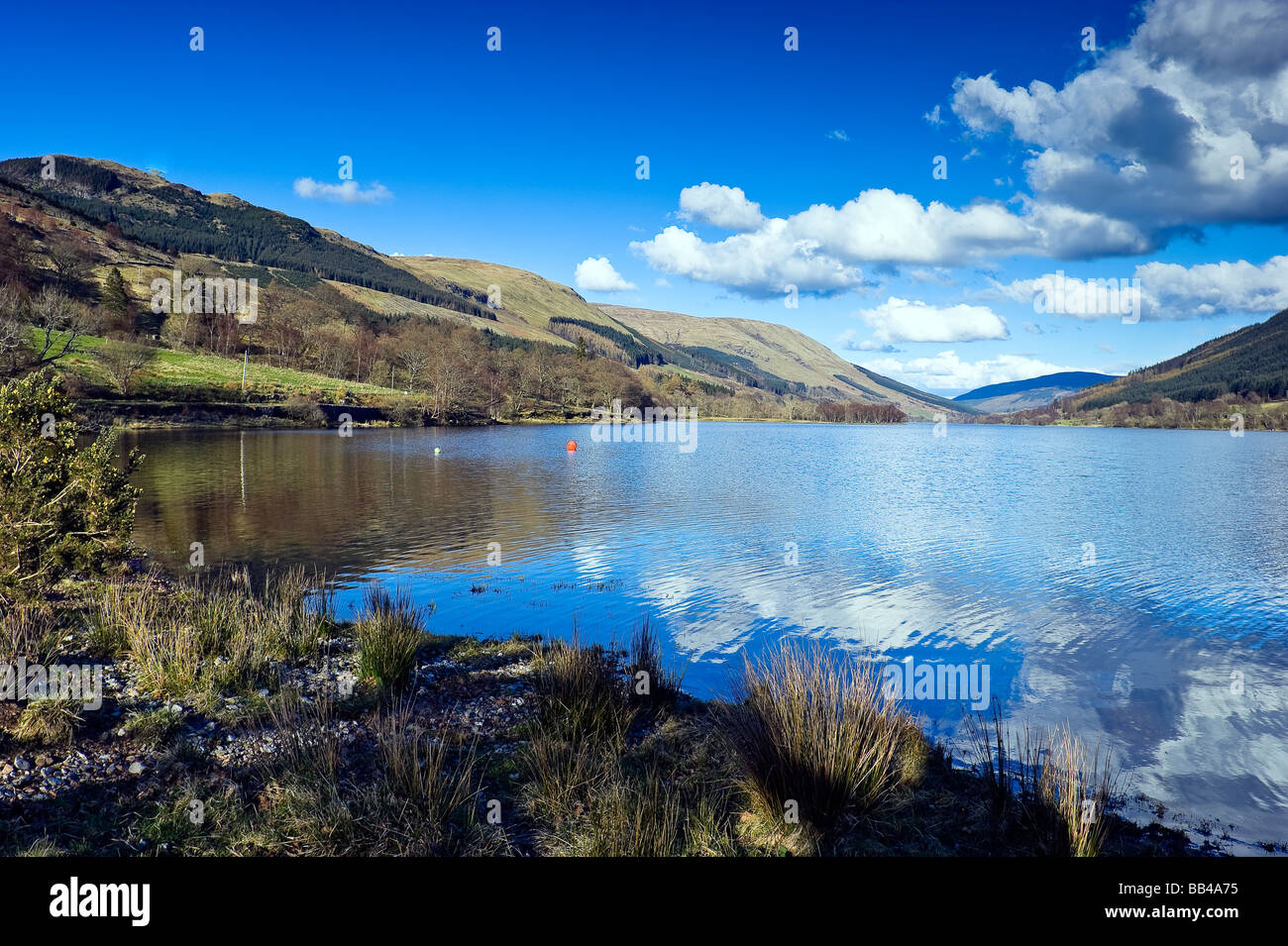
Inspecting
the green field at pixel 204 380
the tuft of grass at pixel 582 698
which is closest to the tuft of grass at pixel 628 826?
the tuft of grass at pixel 582 698

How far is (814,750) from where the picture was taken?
5.61 m

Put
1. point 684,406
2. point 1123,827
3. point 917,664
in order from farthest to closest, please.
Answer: point 684,406 → point 917,664 → point 1123,827

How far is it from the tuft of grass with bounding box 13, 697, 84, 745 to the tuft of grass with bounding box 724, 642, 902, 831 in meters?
6.24

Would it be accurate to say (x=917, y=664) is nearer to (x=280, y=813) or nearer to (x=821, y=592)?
(x=821, y=592)

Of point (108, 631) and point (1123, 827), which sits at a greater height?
→ point (108, 631)

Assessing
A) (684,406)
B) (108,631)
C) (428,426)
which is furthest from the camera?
(684,406)

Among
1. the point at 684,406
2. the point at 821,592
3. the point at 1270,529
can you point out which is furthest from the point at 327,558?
the point at 684,406

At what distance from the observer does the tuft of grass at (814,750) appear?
5.46m

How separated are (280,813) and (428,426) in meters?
85.1

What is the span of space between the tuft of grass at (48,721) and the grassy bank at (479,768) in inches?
0.8

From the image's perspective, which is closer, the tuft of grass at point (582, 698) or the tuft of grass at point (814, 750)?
the tuft of grass at point (814, 750)

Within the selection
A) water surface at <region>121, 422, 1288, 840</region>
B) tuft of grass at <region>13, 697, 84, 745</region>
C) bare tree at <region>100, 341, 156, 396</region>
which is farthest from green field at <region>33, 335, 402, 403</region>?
tuft of grass at <region>13, 697, 84, 745</region>

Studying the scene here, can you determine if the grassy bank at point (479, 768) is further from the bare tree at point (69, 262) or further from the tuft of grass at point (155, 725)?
the bare tree at point (69, 262)

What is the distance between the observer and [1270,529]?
75.6ft
